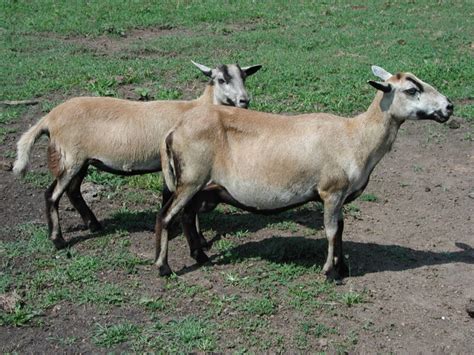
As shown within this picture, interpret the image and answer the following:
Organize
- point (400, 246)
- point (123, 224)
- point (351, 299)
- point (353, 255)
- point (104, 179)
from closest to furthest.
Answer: point (351, 299) < point (353, 255) < point (400, 246) < point (123, 224) < point (104, 179)

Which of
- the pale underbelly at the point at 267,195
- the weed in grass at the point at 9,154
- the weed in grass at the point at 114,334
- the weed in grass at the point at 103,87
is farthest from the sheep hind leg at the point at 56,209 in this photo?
the weed in grass at the point at 103,87

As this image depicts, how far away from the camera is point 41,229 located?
26.5 ft

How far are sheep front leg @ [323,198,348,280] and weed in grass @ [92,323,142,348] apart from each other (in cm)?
191

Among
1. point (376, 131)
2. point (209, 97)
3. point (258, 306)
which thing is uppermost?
point (376, 131)

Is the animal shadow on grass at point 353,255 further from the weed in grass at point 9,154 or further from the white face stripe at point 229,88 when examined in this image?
the weed in grass at point 9,154

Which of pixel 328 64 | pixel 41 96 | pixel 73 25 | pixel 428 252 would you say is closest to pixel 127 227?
pixel 428 252

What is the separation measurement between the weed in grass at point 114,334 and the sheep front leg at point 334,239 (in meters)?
1.91

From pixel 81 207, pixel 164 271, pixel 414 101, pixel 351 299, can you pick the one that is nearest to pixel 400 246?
pixel 351 299

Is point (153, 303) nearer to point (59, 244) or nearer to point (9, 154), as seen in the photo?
point (59, 244)

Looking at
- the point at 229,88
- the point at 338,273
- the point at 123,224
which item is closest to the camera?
the point at 338,273

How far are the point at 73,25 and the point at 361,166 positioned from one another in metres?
11.1

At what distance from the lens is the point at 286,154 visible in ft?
22.6

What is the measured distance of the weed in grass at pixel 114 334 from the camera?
6.05 m

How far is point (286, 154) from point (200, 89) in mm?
5669
